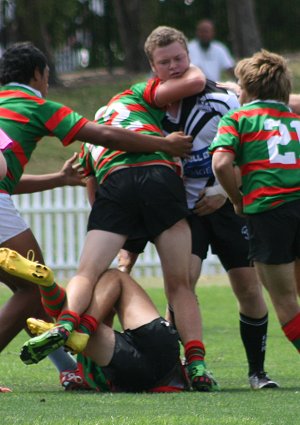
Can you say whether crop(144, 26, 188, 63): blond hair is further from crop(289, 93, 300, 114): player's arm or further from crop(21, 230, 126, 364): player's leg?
crop(21, 230, 126, 364): player's leg

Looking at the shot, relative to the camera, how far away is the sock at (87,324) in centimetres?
676

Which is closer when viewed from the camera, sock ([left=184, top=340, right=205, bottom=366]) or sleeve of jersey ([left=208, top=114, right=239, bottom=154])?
sleeve of jersey ([left=208, top=114, right=239, bottom=154])

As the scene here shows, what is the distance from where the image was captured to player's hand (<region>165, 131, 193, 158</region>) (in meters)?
7.25

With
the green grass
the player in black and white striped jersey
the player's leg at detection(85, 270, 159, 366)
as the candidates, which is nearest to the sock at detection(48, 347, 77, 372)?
the green grass

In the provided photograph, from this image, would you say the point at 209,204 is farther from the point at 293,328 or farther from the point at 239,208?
the point at 293,328

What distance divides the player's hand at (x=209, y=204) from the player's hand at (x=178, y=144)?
1.01ft

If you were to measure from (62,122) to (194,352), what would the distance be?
4.93ft

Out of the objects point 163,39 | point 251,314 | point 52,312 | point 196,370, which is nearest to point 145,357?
point 196,370

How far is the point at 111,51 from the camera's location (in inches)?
1359

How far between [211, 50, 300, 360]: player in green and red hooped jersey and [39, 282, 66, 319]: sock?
1062 millimetres

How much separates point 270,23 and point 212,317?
23.6m

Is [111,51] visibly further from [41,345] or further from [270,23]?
[41,345]

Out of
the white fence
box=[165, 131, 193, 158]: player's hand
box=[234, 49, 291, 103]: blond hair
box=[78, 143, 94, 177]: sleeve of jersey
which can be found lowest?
the white fence

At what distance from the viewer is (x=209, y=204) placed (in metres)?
7.48
